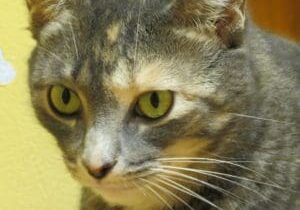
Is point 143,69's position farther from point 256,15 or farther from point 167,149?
point 256,15

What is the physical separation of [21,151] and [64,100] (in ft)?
1.54

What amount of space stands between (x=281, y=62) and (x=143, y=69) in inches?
11.8

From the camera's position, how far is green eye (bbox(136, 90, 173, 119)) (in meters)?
0.84

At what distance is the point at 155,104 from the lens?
843mm

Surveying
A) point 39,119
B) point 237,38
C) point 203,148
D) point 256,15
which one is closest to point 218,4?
point 237,38

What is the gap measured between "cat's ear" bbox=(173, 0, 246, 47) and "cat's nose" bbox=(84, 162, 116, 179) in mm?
223

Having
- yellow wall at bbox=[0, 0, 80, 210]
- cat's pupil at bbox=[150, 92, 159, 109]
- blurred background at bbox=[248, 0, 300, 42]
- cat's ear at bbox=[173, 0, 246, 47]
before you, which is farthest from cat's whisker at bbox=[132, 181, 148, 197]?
blurred background at bbox=[248, 0, 300, 42]

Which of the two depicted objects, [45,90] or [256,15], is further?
[256,15]

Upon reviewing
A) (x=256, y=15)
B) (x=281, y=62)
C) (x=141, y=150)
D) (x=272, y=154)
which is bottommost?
(x=141, y=150)

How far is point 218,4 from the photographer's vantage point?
86cm

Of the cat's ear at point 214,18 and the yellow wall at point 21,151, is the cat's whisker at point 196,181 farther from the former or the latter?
the yellow wall at point 21,151

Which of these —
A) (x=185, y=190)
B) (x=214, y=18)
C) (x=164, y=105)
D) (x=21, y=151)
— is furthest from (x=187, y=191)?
(x=21, y=151)

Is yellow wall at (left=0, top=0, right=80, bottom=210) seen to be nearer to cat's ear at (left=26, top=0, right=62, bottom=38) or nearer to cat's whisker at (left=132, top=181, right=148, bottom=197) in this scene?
cat's ear at (left=26, top=0, right=62, bottom=38)

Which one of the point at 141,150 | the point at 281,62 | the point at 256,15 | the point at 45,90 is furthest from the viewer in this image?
the point at 256,15
